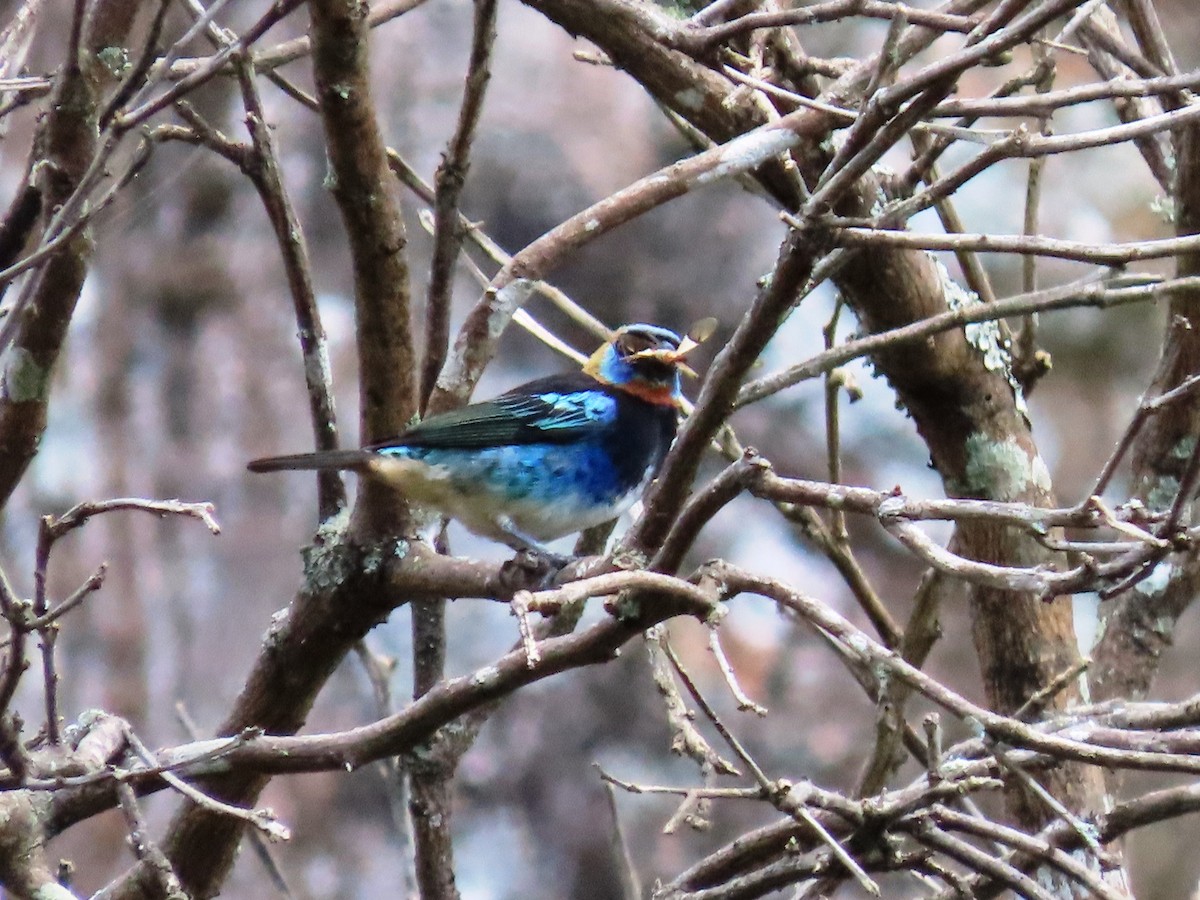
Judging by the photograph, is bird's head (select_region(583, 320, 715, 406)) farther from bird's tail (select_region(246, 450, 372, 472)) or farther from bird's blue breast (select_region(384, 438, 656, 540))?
bird's tail (select_region(246, 450, 372, 472))

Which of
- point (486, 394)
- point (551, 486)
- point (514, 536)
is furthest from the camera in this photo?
point (486, 394)

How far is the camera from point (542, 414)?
4344 mm

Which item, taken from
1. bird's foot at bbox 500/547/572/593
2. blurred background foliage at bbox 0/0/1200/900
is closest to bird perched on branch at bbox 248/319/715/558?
bird's foot at bbox 500/547/572/593

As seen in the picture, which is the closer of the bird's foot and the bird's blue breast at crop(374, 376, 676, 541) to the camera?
the bird's foot

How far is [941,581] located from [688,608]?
1267mm

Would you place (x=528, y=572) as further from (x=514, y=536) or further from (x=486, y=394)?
(x=486, y=394)

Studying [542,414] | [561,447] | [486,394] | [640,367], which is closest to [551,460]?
[561,447]

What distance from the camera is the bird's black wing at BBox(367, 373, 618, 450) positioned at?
13.6 feet

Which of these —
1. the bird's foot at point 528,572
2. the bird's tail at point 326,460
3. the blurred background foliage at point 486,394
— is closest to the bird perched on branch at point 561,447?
the bird's tail at point 326,460

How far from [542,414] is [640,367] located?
0.35 meters

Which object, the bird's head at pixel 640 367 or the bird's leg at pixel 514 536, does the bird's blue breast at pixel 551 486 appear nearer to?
the bird's leg at pixel 514 536

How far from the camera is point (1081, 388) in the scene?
919cm

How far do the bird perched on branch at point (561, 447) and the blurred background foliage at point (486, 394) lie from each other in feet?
10.1

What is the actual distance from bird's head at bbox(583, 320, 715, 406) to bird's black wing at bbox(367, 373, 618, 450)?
0.07m
